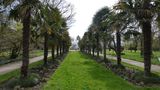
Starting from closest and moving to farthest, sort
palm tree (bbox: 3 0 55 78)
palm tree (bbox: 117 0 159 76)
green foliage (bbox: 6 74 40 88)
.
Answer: green foliage (bbox: 6 74 40 88)
palm tree (bbox: 3 0 55 78)
palm tree (bbox: 117 0 159 76)

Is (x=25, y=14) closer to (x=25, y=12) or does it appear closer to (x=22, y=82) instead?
(x=25, y=12)

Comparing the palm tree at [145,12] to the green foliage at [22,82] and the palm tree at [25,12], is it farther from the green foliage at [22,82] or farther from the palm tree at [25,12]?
the green foliage at [22,82]

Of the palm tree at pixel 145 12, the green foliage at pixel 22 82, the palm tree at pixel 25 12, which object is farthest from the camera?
the palm tree at pixel 145 12

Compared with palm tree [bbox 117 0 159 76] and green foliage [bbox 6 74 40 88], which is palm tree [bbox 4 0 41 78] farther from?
palm tree [bbox 117 0 159 76]

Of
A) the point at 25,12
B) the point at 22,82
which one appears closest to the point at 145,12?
the point at 25,12

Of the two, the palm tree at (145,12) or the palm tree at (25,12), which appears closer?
the palm tree at (25,12)

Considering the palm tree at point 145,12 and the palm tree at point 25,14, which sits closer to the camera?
the palm tree at point 25,14

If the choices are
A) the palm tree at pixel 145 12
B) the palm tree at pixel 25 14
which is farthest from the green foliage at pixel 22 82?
the palm tree at pixel 145 12

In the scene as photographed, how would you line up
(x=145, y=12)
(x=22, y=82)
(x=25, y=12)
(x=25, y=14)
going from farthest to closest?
(x=145, y=12)
(x=25, y=14)
(x=25, y=12)
(x=22, y=82)

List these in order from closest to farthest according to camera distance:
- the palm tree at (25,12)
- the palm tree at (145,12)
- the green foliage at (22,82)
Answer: the green foliage at (22,82)
the palm tree at (25,12)
the palm tree at (145,12)

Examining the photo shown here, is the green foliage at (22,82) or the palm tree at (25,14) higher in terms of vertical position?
the palm tree at (25,14)

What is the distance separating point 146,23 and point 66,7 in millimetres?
25762

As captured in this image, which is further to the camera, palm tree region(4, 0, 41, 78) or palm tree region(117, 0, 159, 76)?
palm tree region(117, 0, 159, 76)

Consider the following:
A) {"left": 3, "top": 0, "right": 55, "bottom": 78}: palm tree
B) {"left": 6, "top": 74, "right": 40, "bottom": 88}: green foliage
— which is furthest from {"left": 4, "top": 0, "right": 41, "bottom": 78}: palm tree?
{"left": 6, "top": 74, "right": 40, "bottom": 88}: green foliage
